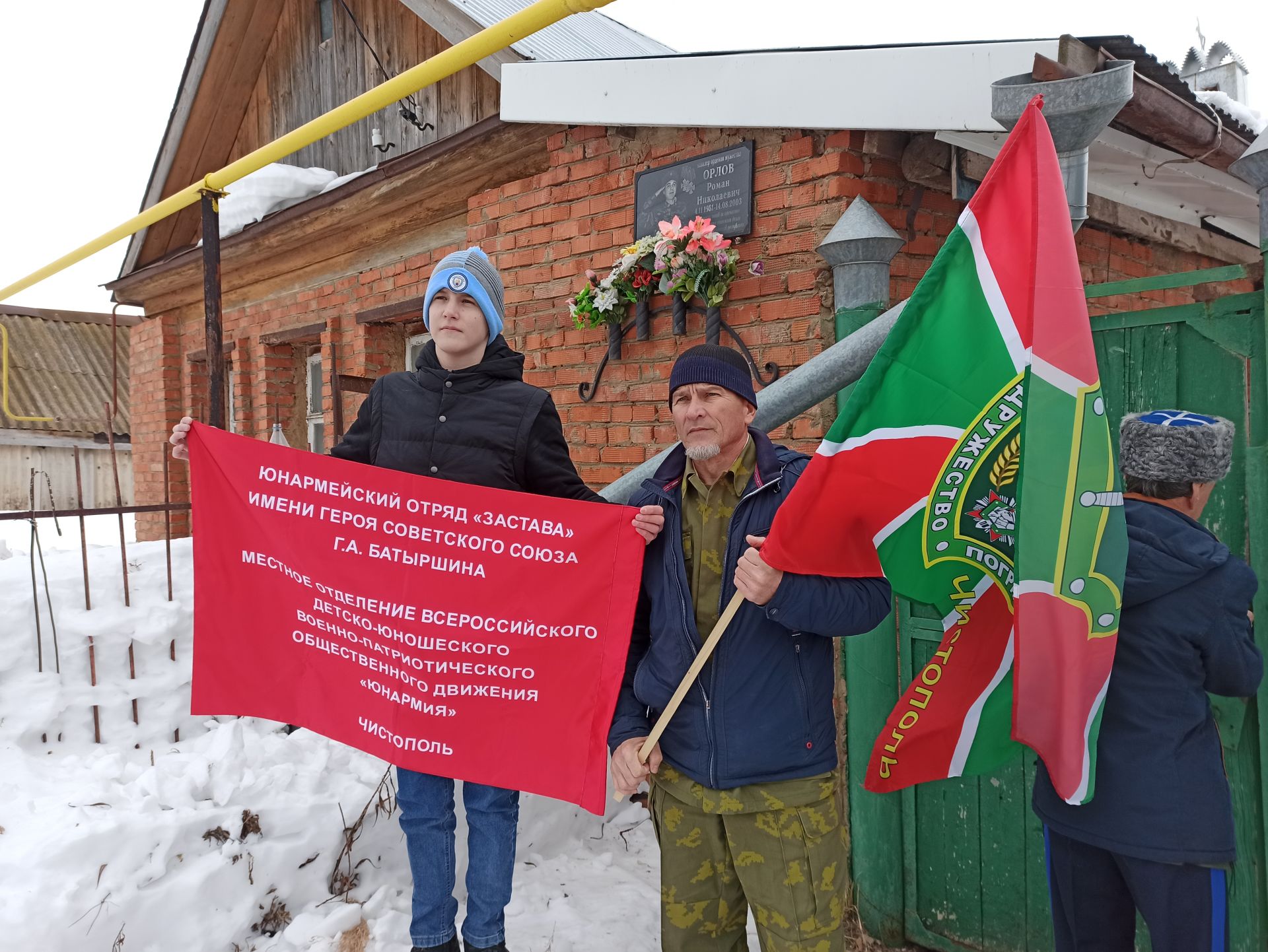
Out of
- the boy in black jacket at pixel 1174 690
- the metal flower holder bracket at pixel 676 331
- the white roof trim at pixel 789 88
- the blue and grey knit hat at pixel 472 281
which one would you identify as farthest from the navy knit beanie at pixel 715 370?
the white roof trim at pixel 789 88

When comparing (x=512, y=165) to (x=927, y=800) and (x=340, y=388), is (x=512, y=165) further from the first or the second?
(x=927, y=800)

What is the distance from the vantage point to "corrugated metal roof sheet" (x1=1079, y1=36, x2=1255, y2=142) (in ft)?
7.52

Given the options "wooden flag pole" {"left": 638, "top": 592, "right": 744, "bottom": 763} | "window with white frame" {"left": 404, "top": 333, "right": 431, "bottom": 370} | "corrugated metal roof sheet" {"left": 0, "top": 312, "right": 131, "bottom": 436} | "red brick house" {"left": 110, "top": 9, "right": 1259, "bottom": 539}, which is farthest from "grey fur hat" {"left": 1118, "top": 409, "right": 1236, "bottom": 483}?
"corrugated metal roof sheet" {"left": 0, "top": 312, "right": 131, "bottom": 436}

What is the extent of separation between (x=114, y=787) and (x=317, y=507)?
57.2 inches

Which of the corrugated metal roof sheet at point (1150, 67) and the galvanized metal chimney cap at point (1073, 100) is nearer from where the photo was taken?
the galvanized metal chimney cap at point (1073, 100)

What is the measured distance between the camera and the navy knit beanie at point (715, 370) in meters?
1.78

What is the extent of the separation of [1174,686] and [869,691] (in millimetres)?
1101

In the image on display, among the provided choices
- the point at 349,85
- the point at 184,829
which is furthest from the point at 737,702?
the point at 349,85

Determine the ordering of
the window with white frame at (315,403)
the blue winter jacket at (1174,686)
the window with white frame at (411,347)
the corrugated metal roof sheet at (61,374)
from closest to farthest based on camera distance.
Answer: the blue winter jacket at (1174,686), the window with white frame at (411,347), the window with white frame at (315,403), the corrugated metal roof sheet at (61,374)

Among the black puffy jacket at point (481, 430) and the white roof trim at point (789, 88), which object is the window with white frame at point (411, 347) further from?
the black puffy jacket at point (481, 430)

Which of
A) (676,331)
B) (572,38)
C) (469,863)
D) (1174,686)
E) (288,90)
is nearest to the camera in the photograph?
(1174,686)

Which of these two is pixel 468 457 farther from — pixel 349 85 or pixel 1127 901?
pixel 349 85

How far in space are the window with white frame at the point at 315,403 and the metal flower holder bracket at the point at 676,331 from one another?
12.1 ft

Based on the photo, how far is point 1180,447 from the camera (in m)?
1.57
